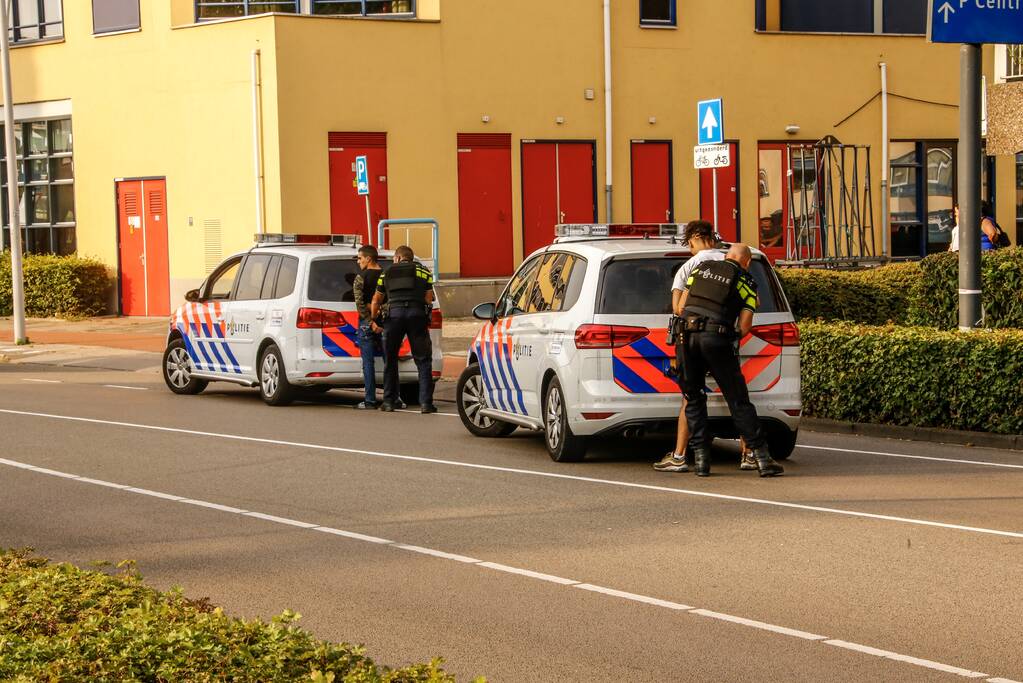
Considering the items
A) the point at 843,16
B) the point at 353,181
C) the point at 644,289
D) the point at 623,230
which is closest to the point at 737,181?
the point at 843,16

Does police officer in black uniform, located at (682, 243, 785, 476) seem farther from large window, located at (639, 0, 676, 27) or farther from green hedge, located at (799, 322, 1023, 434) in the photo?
large window, located at (639, 0, 676, 27)

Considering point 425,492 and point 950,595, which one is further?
point 425,492

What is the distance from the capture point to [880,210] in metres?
35.1

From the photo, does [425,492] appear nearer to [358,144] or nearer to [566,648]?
[566,648]

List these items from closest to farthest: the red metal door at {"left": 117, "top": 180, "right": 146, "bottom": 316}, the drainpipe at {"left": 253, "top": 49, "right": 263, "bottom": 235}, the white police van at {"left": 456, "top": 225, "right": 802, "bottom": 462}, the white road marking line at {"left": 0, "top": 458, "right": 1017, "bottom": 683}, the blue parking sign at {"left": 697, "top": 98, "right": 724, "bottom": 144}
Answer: the white road marking line at {"left": 0, "top": 458, "right": 1017, "bottom": 683} → the white police van at {"left": 456, "top": 225, "right": 802, "bottom": 462} → the blue parking sign at {"left": 697, "top": 98, "right": 724, "bottom": 144} → the drainpipe at {"left": 253, "top": 49, "right": 263, "bottom": 235} → the red metal door at {"left": 117, "top": 180, "right": 146, "bottom": 316}

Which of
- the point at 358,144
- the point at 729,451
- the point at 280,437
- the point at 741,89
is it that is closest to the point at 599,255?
the point at 729,451

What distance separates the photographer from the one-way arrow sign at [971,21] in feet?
Result: 49.0

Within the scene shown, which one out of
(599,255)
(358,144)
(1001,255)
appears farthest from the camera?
(358,144)

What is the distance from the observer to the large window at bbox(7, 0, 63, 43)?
35.1 meters

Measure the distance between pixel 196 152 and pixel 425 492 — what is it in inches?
858

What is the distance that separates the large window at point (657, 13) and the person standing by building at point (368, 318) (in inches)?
649

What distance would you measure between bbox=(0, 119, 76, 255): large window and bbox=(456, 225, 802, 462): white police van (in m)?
24.1

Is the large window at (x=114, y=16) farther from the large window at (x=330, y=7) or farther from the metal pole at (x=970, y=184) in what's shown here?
the metal pole at (x=970, y=184)

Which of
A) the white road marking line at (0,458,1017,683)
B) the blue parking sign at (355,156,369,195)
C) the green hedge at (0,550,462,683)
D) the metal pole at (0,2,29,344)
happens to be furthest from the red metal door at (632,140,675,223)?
the green hedge at (0,550,462,683)
